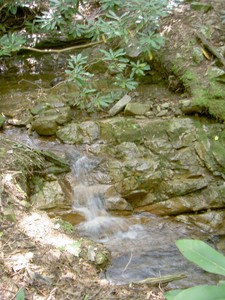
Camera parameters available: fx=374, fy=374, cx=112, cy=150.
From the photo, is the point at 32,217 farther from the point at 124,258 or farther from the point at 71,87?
the point at 71,87

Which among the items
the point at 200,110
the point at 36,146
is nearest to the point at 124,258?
the point at 36,146

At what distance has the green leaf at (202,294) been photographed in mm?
1044

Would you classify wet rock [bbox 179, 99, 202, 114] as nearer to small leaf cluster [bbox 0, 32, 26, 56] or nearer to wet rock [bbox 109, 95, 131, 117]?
wet rock [bbox 109, 95, 131, 117]


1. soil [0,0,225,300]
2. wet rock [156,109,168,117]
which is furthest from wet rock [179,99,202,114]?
soil [0,0,225,300]

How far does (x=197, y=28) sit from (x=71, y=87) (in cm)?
209

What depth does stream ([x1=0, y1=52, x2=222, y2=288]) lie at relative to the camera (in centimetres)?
330

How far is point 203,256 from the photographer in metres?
1.16

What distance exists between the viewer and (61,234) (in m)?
3.07

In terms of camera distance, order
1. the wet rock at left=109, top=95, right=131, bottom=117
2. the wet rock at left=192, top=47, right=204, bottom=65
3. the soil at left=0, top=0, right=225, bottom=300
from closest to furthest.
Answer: the soil at left=0, top=0, right=225, bottom=300, the wet rock at left=109, top=95, right=131, bottom=117, the wet rock at left=192, top=47, right=204, bottom=65

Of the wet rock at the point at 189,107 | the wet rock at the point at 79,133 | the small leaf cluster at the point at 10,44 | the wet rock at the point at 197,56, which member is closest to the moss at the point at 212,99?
the wet rock at the point at 189,107

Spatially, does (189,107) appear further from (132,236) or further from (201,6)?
(201,6)

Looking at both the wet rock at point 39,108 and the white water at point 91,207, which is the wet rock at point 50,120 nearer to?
the wet rock at point 39,108

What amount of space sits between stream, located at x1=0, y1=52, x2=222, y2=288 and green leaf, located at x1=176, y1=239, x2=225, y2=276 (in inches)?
73.9

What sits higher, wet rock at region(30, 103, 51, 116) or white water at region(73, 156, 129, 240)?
wet rock at region(30, 103, 51, 116)
